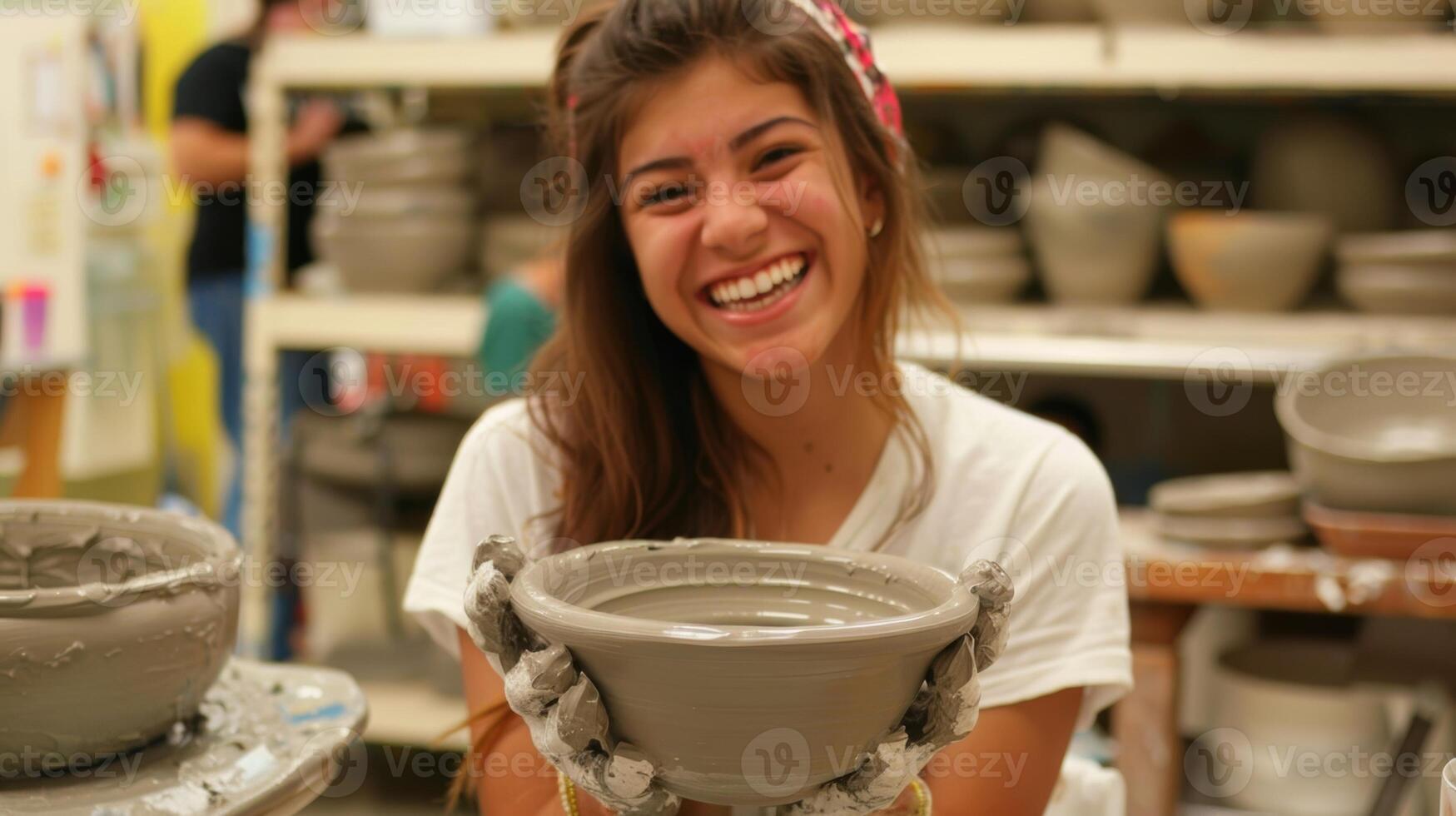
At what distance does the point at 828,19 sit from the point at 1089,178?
4.56ft

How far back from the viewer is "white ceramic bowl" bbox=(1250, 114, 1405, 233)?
2.62 metres

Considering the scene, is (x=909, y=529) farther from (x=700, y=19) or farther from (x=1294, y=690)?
(x=1294, y=690)

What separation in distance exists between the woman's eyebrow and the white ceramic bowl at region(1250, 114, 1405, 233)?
176 centimetres

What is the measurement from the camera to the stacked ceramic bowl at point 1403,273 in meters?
2.38

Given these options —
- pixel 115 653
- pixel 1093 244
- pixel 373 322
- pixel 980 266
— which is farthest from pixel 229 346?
pixel 115 653

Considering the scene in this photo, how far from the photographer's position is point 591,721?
2.62 ft

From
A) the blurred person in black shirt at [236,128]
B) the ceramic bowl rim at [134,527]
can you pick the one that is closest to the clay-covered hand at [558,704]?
the ceramic bowl rim at [134,527]

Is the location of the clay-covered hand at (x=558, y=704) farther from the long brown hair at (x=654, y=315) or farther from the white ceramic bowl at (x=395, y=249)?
the white ceramic bowl at (x=395, y=249)

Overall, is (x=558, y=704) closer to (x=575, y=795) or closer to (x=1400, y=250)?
(x=575, y=795)

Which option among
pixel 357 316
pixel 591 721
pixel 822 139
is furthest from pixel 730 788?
pixel 357 316

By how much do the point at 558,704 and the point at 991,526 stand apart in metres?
0.63

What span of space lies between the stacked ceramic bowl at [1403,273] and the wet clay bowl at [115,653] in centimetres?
212

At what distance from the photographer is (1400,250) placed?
7.82ft

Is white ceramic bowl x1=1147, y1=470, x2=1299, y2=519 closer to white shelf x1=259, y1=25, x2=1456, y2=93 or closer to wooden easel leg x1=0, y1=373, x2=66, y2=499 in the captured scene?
white shelf x1=259, y1=25, x2=1456, y2=93
